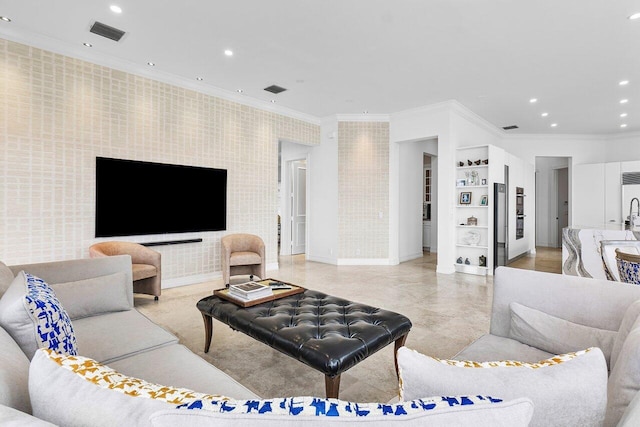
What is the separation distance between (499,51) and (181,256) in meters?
5.21

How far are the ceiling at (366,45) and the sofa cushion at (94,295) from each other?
2.63 m

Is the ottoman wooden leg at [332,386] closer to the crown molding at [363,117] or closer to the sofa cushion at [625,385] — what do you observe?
the sofa cushion at [625,385]

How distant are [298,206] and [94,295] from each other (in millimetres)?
6066

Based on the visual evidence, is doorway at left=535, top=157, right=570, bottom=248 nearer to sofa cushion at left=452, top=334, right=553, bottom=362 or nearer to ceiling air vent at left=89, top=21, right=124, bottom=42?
sofa cushion at left=452, top=334, right=553, bottom=362

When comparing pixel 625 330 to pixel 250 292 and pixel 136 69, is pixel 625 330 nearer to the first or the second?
pixel 250 292

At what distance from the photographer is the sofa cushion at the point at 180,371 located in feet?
4.57

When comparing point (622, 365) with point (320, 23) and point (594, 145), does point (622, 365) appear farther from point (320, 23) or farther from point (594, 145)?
point (594, 145)

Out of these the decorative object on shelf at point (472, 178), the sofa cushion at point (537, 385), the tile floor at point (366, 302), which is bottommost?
the tile floor at point (366, 302)

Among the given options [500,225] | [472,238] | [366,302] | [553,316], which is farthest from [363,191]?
[553,316]

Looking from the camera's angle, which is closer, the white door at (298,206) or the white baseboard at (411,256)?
the white baseboard at (411,256)

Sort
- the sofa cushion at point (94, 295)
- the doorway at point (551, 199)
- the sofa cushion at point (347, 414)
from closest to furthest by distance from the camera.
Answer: the sofa cushion at point (347, 414)
the sofa cushion at point (94, 295)
the doorway at point (551, 199)

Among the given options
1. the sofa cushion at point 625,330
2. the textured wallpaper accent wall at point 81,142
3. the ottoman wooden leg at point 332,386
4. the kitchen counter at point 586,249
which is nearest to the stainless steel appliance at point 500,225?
the kitchen counter at point 586,249

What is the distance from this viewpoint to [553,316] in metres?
1.79

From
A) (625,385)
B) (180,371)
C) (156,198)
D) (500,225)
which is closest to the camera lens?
(625,385)
